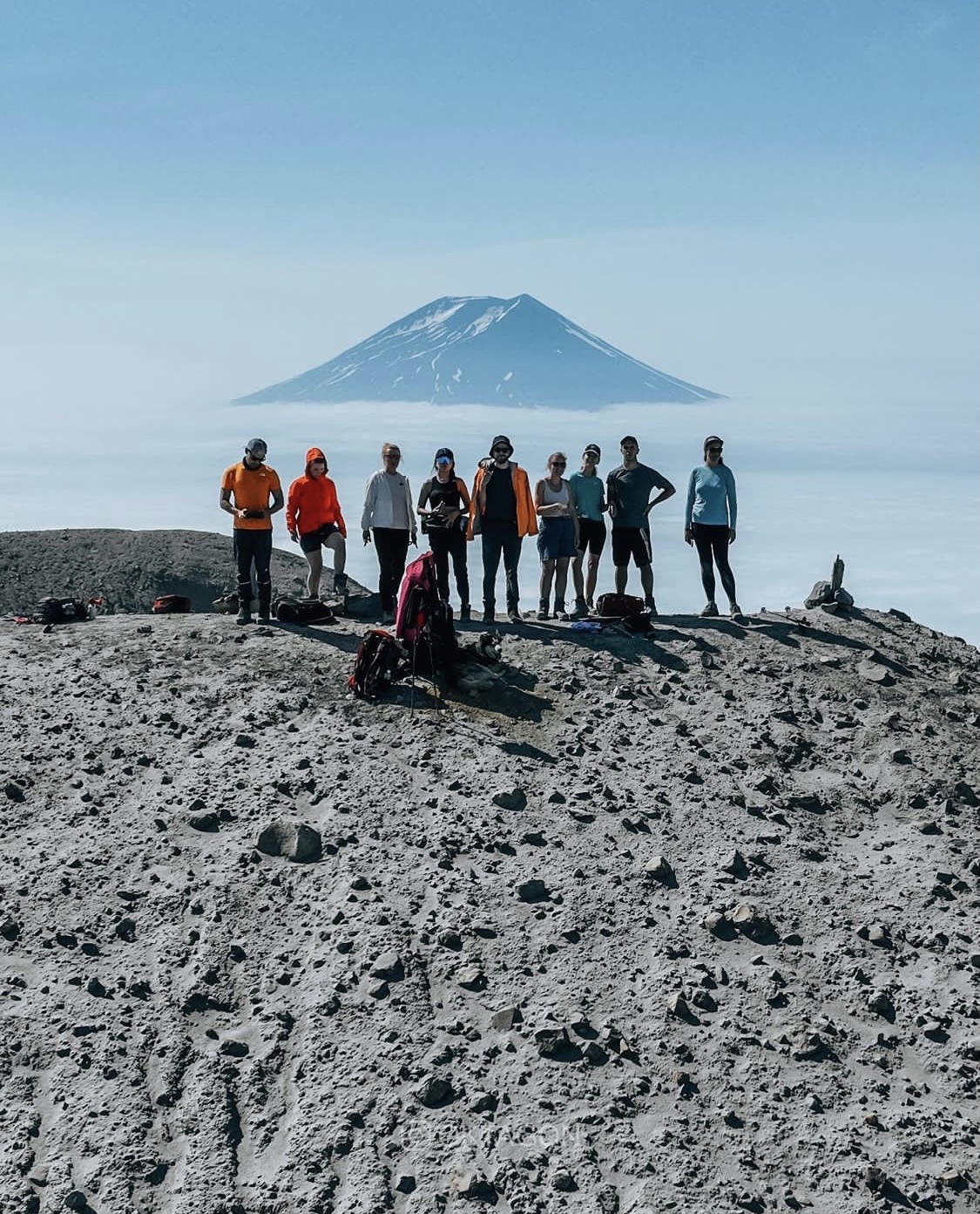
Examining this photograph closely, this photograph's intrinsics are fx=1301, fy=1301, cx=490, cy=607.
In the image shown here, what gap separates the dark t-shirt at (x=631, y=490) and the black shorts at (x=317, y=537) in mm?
3028

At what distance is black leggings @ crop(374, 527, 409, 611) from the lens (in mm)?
13508

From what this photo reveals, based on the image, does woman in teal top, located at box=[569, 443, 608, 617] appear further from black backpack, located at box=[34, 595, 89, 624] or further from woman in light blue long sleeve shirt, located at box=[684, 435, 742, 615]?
black backpack, located at box=[34, 595, 89, 624]

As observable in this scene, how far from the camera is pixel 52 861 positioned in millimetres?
10266

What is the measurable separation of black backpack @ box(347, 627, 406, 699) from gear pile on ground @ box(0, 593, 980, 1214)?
25cm

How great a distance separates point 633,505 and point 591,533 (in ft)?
1.95

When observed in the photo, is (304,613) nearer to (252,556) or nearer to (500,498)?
(252,556)

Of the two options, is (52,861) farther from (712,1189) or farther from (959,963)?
(959,963)

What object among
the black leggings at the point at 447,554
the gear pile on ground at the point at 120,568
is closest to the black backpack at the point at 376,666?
the black leggings at the point at 447,554

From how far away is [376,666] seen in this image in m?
12.2

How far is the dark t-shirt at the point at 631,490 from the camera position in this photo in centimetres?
1398

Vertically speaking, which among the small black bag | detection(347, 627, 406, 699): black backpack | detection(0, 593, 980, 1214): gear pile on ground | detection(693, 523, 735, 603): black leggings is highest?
detection(693, 523, 735, 603): black leggings

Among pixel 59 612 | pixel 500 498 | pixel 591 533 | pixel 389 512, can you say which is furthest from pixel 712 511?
pixel 59 612

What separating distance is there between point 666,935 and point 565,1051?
1.39 metres

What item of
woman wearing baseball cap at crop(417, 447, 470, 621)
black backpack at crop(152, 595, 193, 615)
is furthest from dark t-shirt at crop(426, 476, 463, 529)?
black backpack at crop(152, 595, 193, 615)
